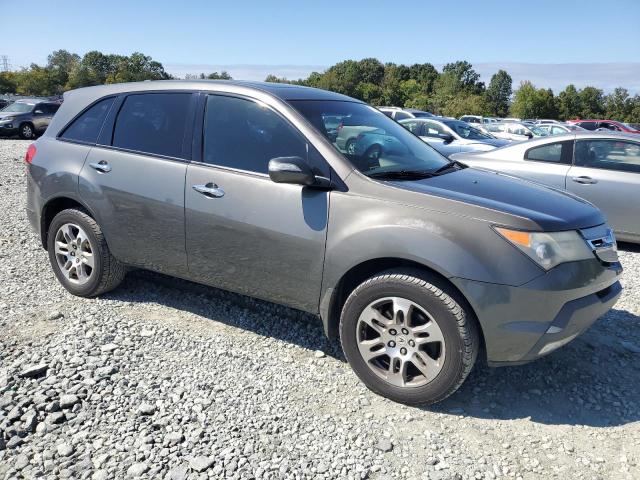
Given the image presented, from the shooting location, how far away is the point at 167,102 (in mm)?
3980

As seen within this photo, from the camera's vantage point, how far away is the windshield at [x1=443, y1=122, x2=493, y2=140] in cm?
1362

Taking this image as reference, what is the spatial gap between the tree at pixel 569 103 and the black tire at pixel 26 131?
229 ft

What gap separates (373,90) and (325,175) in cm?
9036

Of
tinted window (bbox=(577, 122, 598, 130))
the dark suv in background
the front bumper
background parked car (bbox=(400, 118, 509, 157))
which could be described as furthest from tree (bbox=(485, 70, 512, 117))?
the front bumper

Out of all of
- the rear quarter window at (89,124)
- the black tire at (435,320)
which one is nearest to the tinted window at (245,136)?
the black tire at (435,320)

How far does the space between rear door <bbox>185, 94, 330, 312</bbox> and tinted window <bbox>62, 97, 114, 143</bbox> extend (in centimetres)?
106

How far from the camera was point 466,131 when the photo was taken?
14.0 meters

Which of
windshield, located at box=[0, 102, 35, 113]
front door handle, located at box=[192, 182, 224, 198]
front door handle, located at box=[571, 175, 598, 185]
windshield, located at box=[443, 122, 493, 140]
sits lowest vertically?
front door handle, located at box=[571, 175, 598, 185]

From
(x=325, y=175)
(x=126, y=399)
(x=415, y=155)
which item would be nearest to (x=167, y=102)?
(x=325, y=175)

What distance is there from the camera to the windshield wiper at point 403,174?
3285 mm

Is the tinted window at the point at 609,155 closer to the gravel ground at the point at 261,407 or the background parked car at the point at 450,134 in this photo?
the gravel ground at the point at 261,407

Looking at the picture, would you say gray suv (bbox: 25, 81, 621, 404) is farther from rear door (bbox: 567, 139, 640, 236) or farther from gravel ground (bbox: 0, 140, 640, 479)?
rear door (bbox: 567, 139, 640, 236)

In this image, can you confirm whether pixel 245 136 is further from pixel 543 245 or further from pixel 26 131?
pixel 26 131

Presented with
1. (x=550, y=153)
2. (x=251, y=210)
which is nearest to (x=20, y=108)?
(x=550, y=153)
